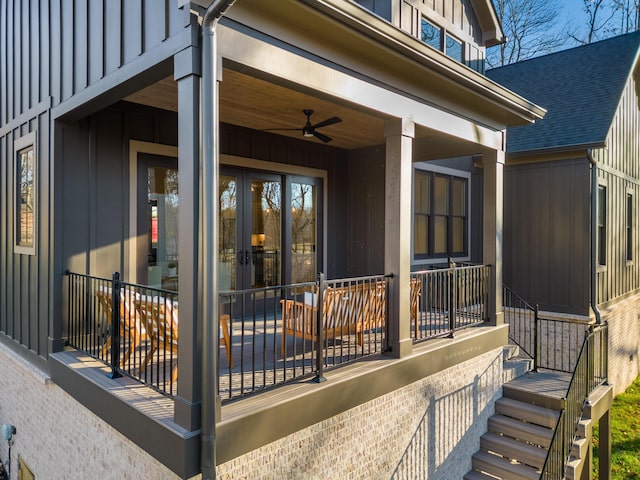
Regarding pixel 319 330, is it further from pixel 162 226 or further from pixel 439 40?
pixel 439 40

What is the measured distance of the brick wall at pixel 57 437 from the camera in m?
3.51

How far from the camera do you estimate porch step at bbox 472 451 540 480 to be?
5.23 m

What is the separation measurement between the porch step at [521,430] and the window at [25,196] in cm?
596

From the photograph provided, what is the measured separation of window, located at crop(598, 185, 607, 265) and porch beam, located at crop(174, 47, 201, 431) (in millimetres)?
8776

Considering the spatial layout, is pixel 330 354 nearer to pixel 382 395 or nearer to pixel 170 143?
pixel 382 395

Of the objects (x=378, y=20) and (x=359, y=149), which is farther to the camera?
(x=359, y=149)

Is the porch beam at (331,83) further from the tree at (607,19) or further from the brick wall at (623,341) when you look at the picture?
the tree at (607,19)

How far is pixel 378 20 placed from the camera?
3.95 metres

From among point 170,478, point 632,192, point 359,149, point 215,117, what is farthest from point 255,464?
point 632,192

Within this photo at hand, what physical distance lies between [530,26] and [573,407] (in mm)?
16963

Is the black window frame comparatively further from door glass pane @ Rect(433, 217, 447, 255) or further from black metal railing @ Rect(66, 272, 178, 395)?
black metal railing @ Rect(66, 272, 178, 395)

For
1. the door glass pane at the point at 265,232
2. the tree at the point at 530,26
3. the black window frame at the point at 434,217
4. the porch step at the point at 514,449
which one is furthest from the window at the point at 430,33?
the tree at the point at 530,26

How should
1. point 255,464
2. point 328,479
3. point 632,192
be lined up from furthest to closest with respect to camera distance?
point 632,192 → point 328,479 → point 255,464

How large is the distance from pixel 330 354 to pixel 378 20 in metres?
3.17
